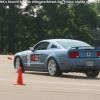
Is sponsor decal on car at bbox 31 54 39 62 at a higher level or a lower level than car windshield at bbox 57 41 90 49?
lower

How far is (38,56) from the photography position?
752 inches

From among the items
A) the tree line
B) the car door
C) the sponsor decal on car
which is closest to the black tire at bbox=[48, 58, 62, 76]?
the car door

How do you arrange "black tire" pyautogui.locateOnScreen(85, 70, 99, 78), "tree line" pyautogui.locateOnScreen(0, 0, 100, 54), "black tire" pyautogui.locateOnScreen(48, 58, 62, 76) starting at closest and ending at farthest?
"black tire" pyautogui.locateOnScreen(48, 58, 62, 76) → "black tire" pyautogui.locateOnScreen(85, 70, 99, 78) → "tree line" pyautogui.locateOnScreen(0, 0, 100, 54)

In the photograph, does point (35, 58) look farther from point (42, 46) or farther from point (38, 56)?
point (42, 46)

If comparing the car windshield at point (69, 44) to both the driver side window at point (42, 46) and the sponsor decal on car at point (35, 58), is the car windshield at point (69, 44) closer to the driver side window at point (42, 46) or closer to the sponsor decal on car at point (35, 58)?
the driver side window at point (42, 46)

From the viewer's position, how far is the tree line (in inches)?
2940

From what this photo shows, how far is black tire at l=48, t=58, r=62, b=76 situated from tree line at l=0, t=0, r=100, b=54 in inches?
2189

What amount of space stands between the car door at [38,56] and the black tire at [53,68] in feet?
2.15

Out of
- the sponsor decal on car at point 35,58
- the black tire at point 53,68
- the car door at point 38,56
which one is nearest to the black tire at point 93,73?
the black tire at point 53,68

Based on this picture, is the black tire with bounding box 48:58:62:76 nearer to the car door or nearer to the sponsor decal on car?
the car door

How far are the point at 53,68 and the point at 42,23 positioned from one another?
58.7 m

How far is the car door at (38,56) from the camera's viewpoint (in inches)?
742

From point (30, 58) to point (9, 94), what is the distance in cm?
835

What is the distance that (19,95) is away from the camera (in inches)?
435
